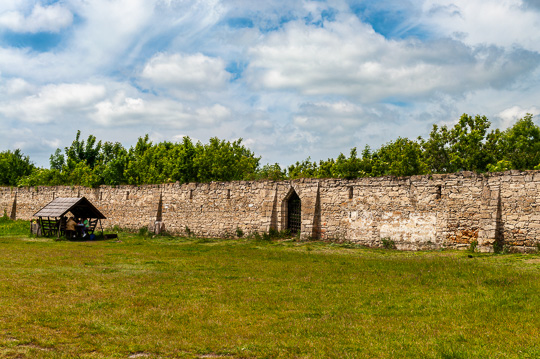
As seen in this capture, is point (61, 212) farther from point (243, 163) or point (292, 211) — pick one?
point (243, 163)

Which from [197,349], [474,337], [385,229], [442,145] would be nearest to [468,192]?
[385,229]

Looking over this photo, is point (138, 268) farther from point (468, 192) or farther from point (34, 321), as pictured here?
point (468, 192)

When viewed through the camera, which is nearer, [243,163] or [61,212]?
[61,212]

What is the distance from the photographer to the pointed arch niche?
63.7 feet

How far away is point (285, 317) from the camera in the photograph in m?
7.03

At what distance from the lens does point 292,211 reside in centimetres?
1970

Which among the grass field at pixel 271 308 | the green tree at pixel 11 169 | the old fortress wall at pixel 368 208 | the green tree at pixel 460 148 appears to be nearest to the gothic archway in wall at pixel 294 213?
the old fortress wall at pixel 368 208

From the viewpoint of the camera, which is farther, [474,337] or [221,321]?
[221,321]

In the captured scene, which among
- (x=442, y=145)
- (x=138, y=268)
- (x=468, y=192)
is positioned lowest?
(x=138, y=268)

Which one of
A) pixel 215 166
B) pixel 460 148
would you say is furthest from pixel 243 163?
pixel 460 148

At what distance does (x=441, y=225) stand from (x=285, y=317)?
10.2 metres

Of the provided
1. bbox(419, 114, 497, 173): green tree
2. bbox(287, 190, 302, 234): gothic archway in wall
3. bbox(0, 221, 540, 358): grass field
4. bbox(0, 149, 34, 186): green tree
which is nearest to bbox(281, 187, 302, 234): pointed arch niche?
bbox(287, 190, 302, 234): gothic archway in wall

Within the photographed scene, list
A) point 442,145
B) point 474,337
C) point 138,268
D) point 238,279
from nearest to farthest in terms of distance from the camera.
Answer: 1. point 474,337
2. point 238,279
3. point 138,268
4. point 442,145

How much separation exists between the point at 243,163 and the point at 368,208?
25.9 m
